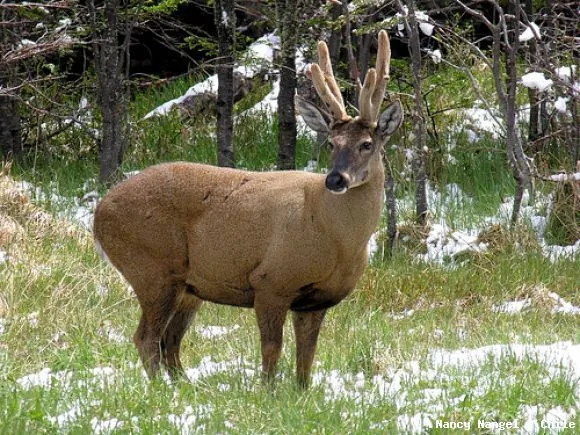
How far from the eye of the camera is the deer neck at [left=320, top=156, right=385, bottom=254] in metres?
6.14

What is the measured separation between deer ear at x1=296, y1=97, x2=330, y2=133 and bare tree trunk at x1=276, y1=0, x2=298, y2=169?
357cm

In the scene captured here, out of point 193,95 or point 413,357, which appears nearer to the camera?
point 413,357

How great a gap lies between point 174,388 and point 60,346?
1.60m

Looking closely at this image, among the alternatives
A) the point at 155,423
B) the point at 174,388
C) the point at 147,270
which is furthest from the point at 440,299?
the point at 155,423

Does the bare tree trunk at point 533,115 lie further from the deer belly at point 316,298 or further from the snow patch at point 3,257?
the deer belly at point 316,298

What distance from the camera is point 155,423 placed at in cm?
500

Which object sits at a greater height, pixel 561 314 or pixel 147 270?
pixel 147 270

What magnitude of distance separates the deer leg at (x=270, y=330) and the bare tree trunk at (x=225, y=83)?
422 centimetres

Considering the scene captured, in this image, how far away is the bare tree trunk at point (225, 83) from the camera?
1015cm

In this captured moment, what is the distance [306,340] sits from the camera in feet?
20.8

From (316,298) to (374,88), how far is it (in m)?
1.26

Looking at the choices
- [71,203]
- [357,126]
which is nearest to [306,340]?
[357,126]

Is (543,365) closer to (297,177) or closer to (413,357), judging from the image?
(413,357)

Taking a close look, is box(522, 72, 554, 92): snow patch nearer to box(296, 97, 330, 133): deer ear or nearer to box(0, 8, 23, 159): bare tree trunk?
box(296, 97, 330, 133): deer ear
